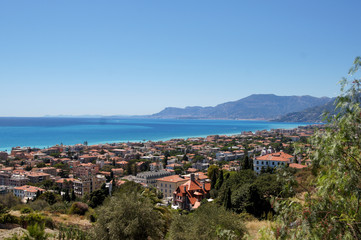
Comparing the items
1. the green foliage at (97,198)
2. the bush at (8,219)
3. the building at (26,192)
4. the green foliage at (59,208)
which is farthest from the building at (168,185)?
the bush at (8,219)

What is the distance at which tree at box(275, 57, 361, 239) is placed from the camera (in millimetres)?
3080

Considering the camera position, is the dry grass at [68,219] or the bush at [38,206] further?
the bush at [38,206]

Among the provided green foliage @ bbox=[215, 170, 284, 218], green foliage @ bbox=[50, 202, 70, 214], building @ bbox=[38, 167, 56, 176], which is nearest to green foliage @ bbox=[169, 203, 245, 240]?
green foliage @ bbox=[215, 170, 284, 218]

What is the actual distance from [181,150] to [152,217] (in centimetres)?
6516

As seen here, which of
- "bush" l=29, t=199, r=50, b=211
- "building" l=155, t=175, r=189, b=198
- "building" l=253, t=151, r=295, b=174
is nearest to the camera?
"bush" l=29, t=199, r=50, b=211

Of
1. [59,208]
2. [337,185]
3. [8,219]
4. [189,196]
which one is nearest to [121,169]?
[189,196]

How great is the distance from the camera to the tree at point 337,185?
121 inches

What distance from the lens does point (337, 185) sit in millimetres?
3246

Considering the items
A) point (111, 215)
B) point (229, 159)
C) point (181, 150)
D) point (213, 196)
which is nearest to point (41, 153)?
point (181, 150)

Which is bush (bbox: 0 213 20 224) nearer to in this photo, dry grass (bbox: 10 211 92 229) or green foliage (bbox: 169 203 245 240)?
dry grass (bbox: 10 211 92 229)

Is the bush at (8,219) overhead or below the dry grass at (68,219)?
overhead

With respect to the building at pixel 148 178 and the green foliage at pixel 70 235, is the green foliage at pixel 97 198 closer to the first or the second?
the building at pixel 148 178

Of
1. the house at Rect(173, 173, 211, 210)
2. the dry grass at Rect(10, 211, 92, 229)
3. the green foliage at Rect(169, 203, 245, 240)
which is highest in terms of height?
the green foliage at Rect(169, 203, 245, 240)

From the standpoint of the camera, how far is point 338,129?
137 inches
